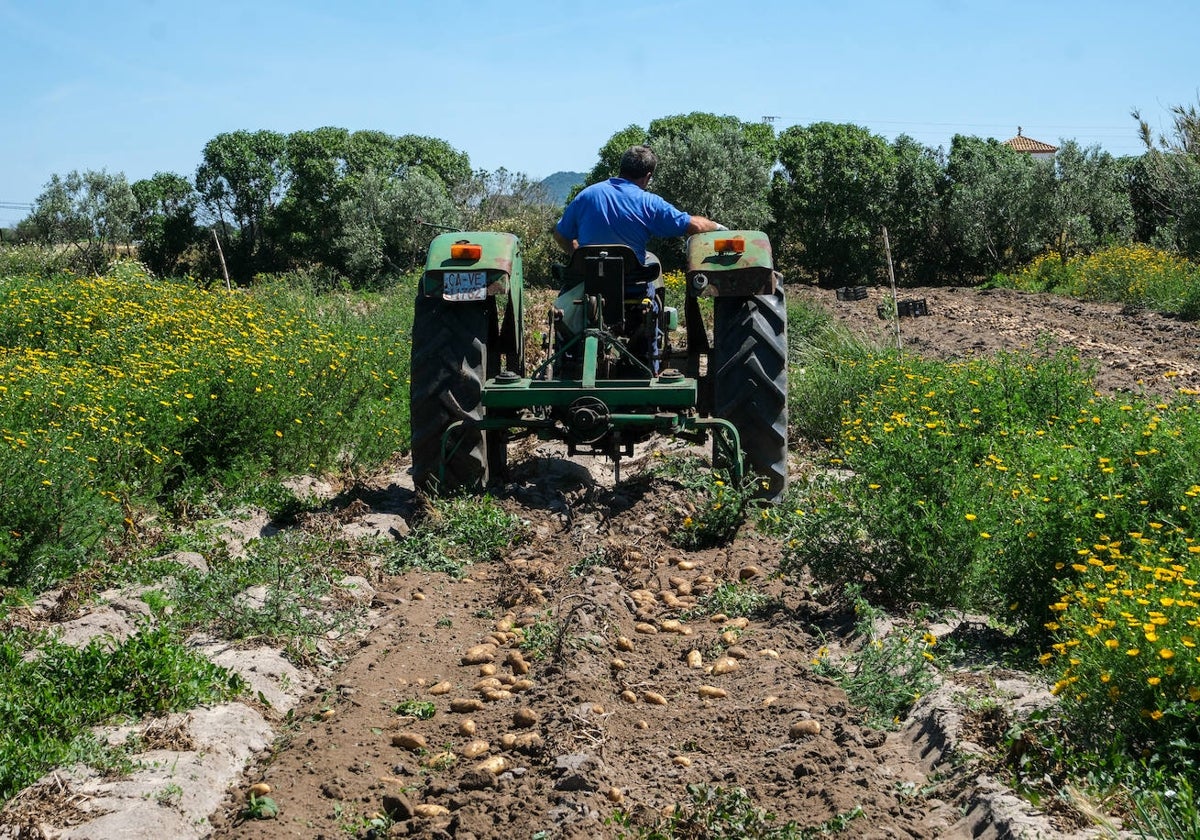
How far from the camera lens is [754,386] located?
6949 millimetres

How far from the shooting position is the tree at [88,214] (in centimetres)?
3619

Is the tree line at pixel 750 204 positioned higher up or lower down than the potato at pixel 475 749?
higher up

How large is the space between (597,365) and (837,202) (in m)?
25.5

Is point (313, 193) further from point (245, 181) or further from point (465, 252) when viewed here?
point (465, 252)

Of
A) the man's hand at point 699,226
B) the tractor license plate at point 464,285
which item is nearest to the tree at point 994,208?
the man's hand at point 699,226

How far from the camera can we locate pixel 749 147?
3092cm

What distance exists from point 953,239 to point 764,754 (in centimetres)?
2885

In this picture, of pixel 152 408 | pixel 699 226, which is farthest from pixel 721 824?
pixel 152 408

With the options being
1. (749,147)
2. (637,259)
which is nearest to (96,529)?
(637,259)

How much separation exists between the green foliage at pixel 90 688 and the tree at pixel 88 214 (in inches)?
1331

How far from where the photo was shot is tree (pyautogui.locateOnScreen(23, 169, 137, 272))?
119 feet

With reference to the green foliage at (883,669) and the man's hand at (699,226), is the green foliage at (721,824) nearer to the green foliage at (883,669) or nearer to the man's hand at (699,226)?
the green foliage at (883,669)

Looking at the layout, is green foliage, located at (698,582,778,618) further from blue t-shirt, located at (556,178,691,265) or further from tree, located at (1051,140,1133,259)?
tree, located at (1051,140,1133,259)

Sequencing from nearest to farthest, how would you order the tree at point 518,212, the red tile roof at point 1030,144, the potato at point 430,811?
the potato at point 430,811 → the tree at point 518,212 → the red tile roof at point 1030,144
